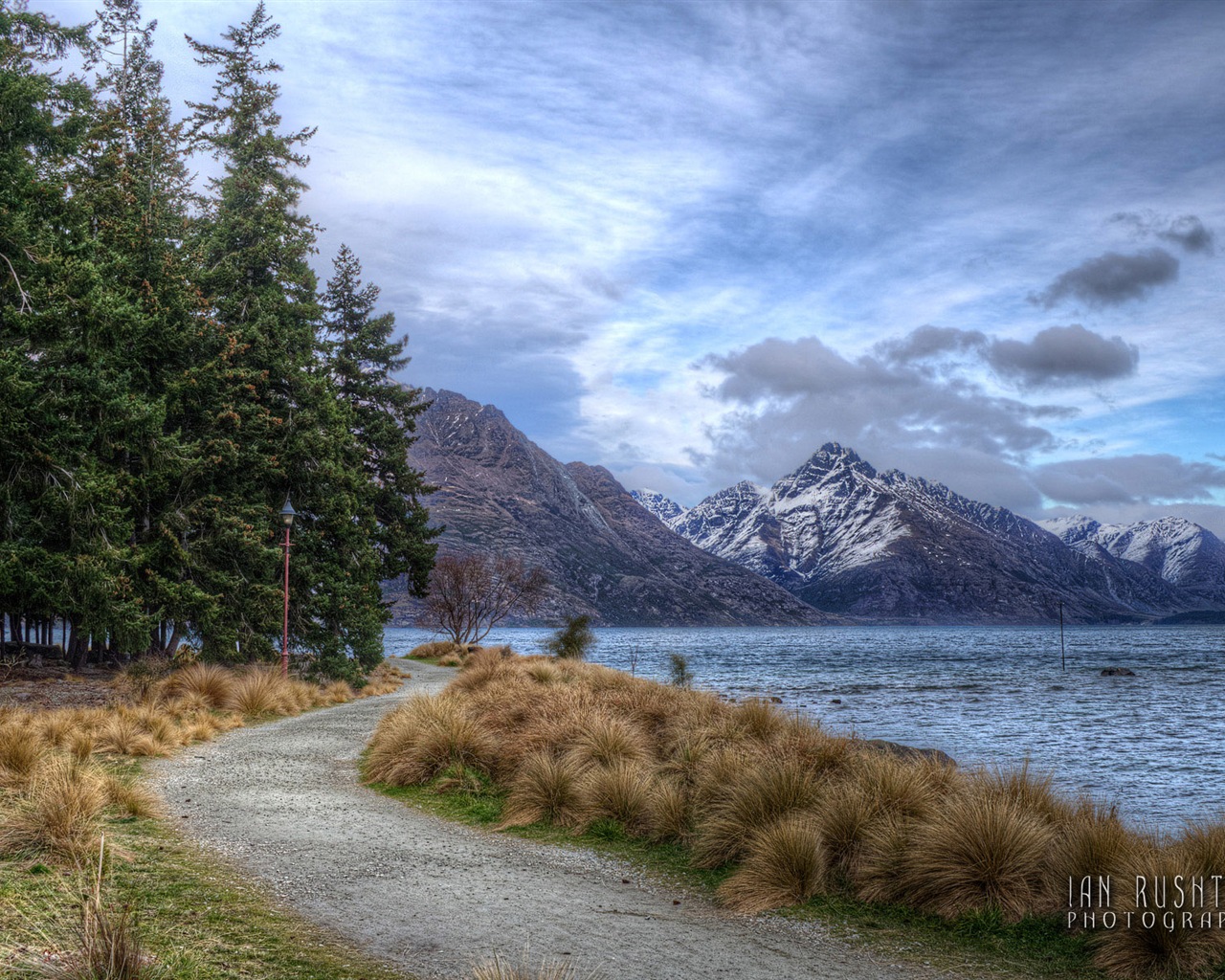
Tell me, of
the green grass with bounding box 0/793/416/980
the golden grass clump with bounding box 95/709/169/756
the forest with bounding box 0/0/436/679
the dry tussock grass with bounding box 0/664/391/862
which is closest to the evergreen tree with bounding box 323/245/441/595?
the forest with bounding box 0/0/436/679

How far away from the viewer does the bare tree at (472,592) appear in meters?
50.1

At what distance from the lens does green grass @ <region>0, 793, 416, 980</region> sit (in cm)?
432

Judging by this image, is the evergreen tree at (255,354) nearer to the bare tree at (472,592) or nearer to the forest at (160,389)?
the forest at (160,389)

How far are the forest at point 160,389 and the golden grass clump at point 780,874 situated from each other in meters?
16.5

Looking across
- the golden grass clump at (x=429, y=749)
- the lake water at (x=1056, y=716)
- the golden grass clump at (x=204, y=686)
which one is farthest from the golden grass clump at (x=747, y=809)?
the golden grass clump at (x=204, y=686)

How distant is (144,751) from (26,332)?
1077 centimetres

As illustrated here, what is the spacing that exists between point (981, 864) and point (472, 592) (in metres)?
46.1

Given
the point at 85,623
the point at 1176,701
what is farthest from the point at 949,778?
the point at 1176,701

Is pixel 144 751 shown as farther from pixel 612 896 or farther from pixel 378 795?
pixel 612 896

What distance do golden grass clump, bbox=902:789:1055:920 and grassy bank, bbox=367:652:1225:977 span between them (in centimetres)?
1

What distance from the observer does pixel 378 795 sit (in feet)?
32.7

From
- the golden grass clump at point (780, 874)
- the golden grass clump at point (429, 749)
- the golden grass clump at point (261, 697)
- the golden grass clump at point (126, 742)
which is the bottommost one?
the golden grass clump at point (261, 697)

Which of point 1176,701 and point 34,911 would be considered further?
point 1176,701

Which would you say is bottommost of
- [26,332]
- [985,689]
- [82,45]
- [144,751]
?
[985,689]
